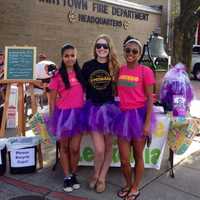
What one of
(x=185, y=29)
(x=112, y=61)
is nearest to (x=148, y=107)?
(x=112, y=61)

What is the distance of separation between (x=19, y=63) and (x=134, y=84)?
206 centimetres

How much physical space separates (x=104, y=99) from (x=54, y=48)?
306 inches

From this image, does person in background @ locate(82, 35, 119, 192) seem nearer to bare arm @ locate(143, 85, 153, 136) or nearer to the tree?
bare arm @ locate(143, 85, 153, 136)

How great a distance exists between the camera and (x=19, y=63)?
5258 millimetres

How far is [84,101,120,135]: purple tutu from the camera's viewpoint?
13.7 ft

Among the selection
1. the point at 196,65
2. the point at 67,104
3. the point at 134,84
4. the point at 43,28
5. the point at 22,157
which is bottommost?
the point at 22,157

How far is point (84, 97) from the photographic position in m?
4.43

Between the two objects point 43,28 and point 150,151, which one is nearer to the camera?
point 150,151

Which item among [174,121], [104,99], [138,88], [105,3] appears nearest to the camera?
[138,88]

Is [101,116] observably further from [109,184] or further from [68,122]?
[109,184]

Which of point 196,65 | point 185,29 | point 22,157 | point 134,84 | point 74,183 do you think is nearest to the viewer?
point 134,84

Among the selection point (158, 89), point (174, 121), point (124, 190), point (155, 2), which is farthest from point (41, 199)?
point (155, 2)

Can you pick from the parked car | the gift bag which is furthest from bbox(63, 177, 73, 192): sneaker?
the parked car

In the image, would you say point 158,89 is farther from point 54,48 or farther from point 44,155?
point 54,48
